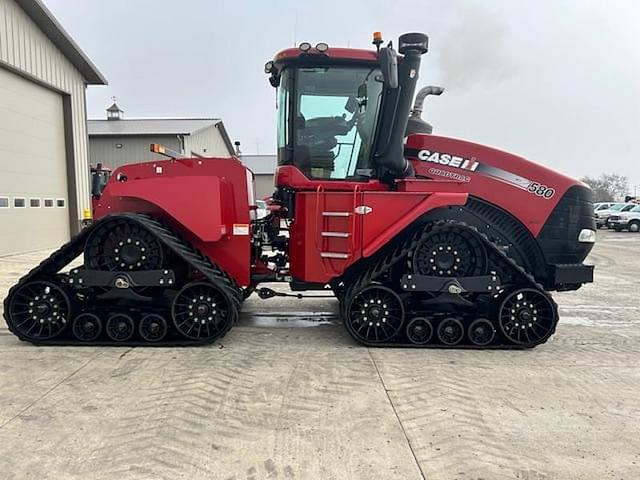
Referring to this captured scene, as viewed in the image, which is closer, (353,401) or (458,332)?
(353,401)

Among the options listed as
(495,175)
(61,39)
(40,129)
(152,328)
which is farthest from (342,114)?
(61,39)

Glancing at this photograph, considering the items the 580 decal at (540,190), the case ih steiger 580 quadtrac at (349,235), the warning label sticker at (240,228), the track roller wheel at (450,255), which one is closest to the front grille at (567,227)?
the case ih steiger 580 quadtrac at (349,235)

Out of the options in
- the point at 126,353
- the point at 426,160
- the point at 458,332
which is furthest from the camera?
the point at 426,160

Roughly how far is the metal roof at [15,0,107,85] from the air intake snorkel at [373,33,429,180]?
10363 mm

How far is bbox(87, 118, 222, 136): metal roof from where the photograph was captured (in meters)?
25.0

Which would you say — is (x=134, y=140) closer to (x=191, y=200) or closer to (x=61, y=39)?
(x=61, y=39)

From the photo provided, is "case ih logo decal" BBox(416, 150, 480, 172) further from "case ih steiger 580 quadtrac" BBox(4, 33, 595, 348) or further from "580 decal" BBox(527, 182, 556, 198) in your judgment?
"580 decal" BBox(527, 182, 556, 198)

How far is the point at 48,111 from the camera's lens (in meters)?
13.0

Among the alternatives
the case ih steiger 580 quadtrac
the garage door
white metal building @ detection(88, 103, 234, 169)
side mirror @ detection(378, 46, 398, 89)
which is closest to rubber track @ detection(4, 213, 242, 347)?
the case ih steiger 580 quadtrac

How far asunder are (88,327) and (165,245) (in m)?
1.12

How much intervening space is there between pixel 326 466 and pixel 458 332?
2.60 metres

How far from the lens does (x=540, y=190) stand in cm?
536

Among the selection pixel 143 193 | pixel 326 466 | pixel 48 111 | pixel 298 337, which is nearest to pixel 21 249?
pixel 48 111

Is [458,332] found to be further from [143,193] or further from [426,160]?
[143,193]
